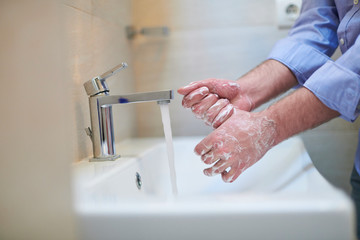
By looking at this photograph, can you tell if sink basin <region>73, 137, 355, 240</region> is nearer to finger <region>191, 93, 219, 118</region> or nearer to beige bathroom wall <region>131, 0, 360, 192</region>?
finger <region>191, 93, 219, 118</region>

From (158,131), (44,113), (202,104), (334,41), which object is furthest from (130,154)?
(334,41)

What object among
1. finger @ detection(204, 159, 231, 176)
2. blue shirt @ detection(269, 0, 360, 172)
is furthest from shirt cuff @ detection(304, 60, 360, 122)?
finger @ detection(204, 159, 231, 176)

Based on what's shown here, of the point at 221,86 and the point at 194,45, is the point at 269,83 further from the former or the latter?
the point at 194,45

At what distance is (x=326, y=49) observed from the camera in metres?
0.87

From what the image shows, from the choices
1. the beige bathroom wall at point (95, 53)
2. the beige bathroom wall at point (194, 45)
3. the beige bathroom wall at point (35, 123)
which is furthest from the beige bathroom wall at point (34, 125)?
the beige bathroom wall at point (194, 45)

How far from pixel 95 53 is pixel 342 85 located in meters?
0.54

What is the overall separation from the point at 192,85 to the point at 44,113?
0.43 meters

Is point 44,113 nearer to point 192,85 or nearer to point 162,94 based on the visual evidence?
point 162,94

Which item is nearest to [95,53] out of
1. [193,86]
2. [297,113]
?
[193,86]

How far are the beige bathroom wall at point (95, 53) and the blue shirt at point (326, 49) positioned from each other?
0.42 meters

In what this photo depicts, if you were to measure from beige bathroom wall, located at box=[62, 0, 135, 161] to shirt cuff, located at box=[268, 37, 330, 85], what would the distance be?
1.37 ft

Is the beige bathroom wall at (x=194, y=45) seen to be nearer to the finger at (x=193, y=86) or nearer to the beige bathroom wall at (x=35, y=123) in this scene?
the finger at (x=193, y=86)

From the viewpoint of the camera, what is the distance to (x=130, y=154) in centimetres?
79

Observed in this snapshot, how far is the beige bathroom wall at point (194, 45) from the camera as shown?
108 centimetres
